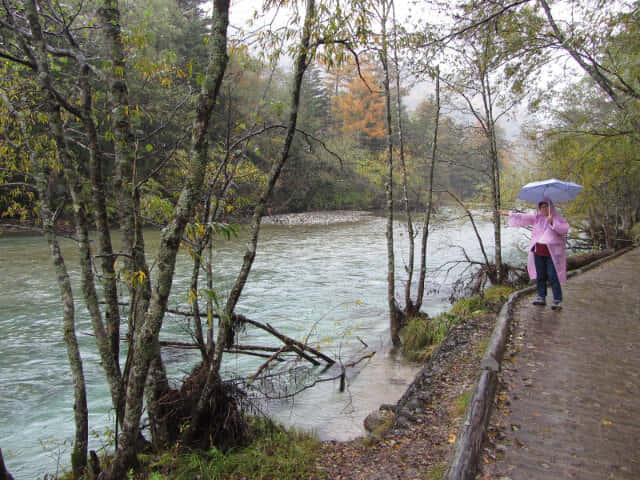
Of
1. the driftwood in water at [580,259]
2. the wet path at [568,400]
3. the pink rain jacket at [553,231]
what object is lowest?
the wet path at [568,400]

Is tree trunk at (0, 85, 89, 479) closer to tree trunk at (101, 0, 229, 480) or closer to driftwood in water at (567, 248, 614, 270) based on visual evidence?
tree trunk at (101, 0, 229, 480)

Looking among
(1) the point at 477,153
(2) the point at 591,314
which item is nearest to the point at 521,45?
(1) the point at 477,153

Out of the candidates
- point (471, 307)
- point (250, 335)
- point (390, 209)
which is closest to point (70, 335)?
point (250, 335)

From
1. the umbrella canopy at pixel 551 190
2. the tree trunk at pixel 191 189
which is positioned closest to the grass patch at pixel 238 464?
the tree trunk at pixel 191 189

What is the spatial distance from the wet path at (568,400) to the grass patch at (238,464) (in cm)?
191

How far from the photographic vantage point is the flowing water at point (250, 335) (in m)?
6.08

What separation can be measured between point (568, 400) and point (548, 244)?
3.53m

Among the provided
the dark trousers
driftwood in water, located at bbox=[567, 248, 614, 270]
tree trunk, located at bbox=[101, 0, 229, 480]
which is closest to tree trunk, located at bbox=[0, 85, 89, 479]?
tree trunk, located at bbox=[101, 0, 229, 480]

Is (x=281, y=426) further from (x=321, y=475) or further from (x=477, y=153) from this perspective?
(x=477, y=153)

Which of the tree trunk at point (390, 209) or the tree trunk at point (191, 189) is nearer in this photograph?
the tree trunk at point (191, 189)

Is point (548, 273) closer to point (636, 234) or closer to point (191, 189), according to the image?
point (191, 189)

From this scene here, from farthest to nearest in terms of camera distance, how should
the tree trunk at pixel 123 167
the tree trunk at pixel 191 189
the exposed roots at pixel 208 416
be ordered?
the exposed roots at pixel 208 416 < the tree trunk at pixel 123 167 < the tree trunk at pixel 191 189

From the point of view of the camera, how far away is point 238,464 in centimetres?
434

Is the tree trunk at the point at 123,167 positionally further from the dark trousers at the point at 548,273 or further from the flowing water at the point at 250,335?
the dark trousers at the point at 548,273
